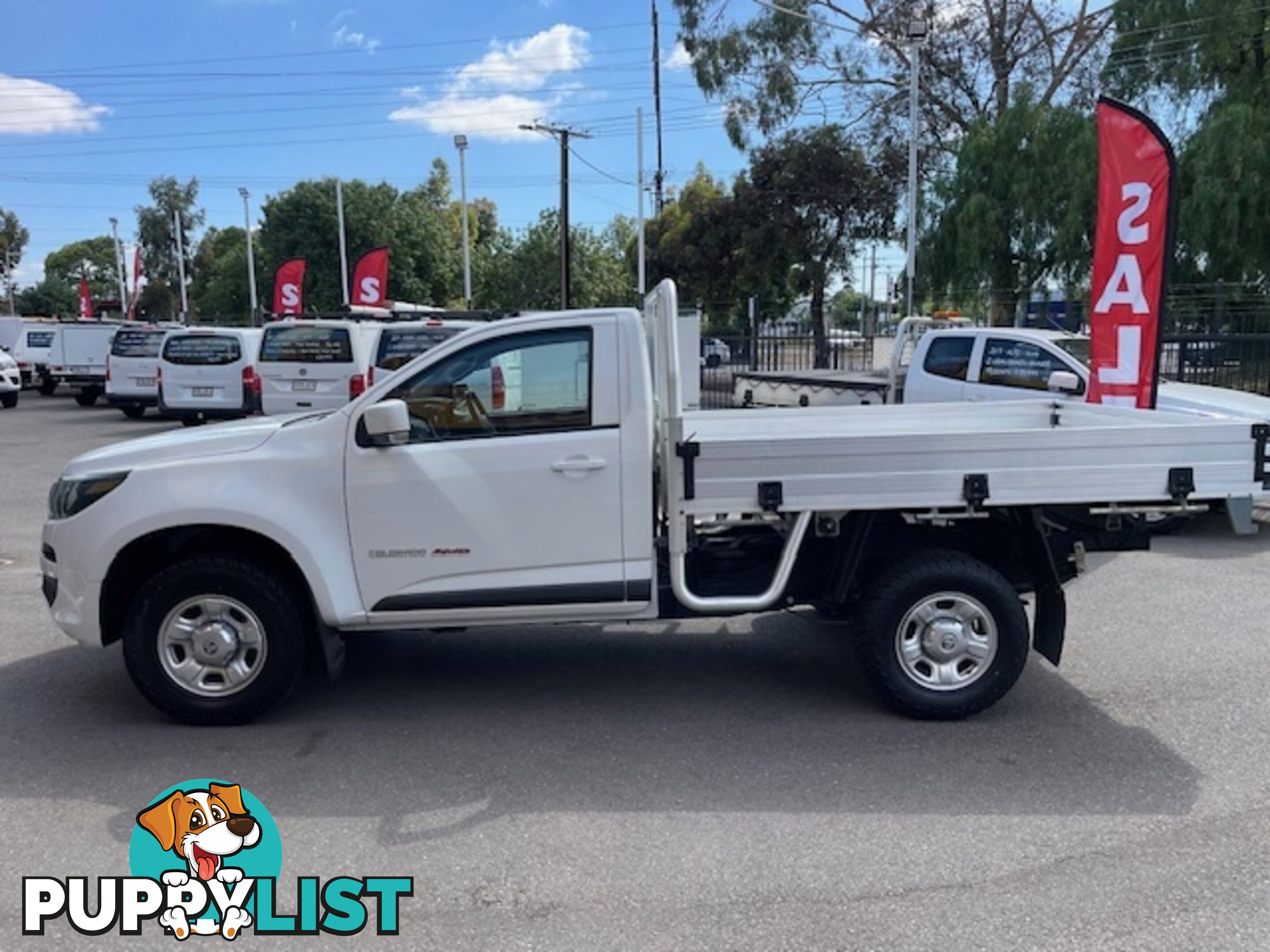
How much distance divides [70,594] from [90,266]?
114 meters

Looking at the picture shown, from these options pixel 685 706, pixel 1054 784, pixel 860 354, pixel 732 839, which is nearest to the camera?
pixel 732 839

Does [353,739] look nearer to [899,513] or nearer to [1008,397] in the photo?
[899,513]

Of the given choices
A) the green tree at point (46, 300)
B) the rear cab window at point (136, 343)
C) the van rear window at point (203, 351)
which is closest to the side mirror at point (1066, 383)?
the van rear window at point (203, 351)

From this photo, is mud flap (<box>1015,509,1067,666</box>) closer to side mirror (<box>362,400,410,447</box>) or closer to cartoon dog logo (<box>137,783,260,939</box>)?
side mirror (<box>362,400,410,447</box>)

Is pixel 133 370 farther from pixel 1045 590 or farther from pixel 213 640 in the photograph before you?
pixel 1045 590

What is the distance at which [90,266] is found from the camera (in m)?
105

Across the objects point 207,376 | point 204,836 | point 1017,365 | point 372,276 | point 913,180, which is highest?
point 913,180

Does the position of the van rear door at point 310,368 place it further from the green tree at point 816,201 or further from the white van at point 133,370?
the green tree at point 816,201

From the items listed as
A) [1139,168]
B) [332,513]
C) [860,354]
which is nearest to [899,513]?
[332,513]

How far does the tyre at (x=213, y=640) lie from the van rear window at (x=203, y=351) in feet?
47.4

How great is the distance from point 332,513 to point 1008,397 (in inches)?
310

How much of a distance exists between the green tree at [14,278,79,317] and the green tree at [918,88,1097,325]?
88095mm

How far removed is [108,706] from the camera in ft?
18.3

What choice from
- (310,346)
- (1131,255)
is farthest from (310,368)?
(1131,255)
